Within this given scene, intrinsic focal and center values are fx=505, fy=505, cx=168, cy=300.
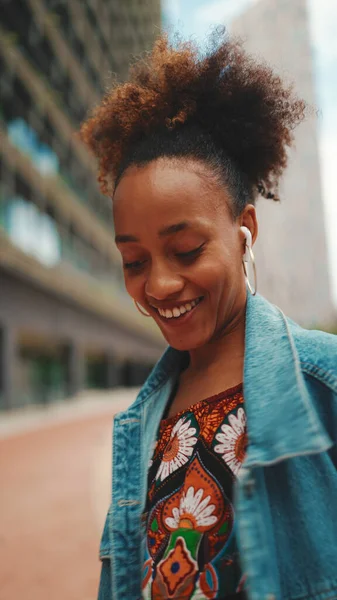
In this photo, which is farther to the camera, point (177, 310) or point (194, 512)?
point (177, 310)

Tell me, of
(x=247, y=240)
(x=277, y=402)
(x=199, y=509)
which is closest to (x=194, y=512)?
(x=199, y=509)

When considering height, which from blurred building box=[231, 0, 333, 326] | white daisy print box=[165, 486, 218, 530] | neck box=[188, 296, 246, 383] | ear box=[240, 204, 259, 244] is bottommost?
white daisy print box=[165, 486, 218, 530]

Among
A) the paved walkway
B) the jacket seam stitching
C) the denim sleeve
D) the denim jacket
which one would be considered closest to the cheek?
the denim jacket

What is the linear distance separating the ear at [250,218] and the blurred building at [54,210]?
1580 cm

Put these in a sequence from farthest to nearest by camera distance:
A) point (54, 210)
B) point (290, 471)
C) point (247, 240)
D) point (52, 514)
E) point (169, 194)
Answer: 1. point (54, 210)
2. point (52, 514)
3. point (247, 240)
4. point (169, 194)
5. point (290, 471)

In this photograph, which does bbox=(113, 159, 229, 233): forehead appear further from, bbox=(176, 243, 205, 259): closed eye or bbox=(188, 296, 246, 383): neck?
bbox=(188, 296, 246, 383): neck

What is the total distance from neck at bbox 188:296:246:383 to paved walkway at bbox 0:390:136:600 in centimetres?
295

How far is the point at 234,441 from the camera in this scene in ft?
3.95

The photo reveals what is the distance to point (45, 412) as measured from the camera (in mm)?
20109

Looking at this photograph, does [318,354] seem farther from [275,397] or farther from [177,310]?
[177,310]

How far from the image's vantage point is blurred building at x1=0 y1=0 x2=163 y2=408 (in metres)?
19.1

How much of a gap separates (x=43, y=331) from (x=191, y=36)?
72.8ft

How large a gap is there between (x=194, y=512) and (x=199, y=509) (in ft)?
0.05

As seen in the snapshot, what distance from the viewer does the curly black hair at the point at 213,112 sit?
1.44 m
